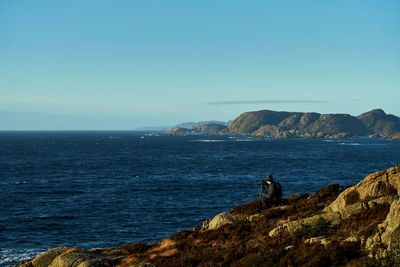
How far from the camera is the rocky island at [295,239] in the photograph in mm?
11242

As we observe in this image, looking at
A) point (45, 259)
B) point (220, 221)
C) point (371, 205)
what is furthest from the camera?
point (220, 221)

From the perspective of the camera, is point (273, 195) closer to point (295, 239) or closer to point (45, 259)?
point (295, 239)

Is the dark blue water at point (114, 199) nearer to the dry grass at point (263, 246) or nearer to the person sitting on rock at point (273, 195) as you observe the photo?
the person sitting on rock at point (273, 195)

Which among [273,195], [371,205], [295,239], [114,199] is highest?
[371,205]

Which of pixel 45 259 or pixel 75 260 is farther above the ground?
pixel 75 260

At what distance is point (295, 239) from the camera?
13.9 meters

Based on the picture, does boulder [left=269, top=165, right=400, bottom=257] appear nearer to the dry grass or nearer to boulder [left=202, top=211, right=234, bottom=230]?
the dry grass

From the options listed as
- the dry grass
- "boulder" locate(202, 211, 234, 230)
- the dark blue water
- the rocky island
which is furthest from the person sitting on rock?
the dark blue water

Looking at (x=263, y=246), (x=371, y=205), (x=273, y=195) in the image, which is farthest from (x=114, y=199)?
(x=371, y=205)

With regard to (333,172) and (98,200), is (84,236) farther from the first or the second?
(333,172)

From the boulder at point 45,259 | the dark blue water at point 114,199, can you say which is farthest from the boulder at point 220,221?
the dark blue water at point 114,199

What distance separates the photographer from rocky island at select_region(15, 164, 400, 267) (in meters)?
11.2

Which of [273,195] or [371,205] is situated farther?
[273,195]

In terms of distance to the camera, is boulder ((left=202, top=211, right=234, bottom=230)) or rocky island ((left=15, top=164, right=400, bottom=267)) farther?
boulder ((left=202, top=211, right=234, bottom=230))
